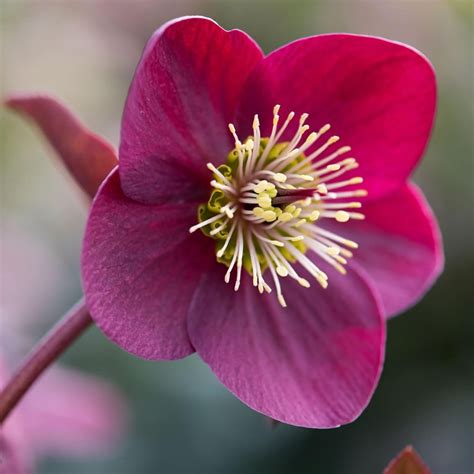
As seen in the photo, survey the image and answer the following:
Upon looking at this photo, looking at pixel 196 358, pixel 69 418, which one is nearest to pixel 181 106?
pixel 69 418

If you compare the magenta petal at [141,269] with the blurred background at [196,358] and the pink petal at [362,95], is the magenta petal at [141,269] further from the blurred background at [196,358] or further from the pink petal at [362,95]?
the blurred background at [196,358]

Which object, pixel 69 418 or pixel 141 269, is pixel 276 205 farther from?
pixel 69 418

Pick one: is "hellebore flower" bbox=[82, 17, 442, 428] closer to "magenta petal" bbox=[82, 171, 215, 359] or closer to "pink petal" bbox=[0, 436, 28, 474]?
"magenta petal" bbox=[82, 171, 215, 359]

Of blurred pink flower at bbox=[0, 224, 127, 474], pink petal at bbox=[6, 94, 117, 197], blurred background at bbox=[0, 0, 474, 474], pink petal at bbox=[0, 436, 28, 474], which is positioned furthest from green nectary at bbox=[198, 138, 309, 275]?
blurred background at bbox=[0, 0, 474, 474]

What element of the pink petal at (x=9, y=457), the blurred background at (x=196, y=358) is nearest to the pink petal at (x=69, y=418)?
the blurred background at (x=196, y=358)

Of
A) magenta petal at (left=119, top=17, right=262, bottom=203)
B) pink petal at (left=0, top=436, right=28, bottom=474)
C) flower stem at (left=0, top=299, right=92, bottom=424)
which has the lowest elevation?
pink petal at (left=0, top=436, right=28, bottom=474)

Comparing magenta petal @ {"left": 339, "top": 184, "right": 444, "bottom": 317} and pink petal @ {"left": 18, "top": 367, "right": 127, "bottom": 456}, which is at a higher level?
magenta petal @ {"left": 339, "top": 184, "right": 444, "bottom": 317}

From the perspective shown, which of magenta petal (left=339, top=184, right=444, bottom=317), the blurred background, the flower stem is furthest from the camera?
the blurred background
